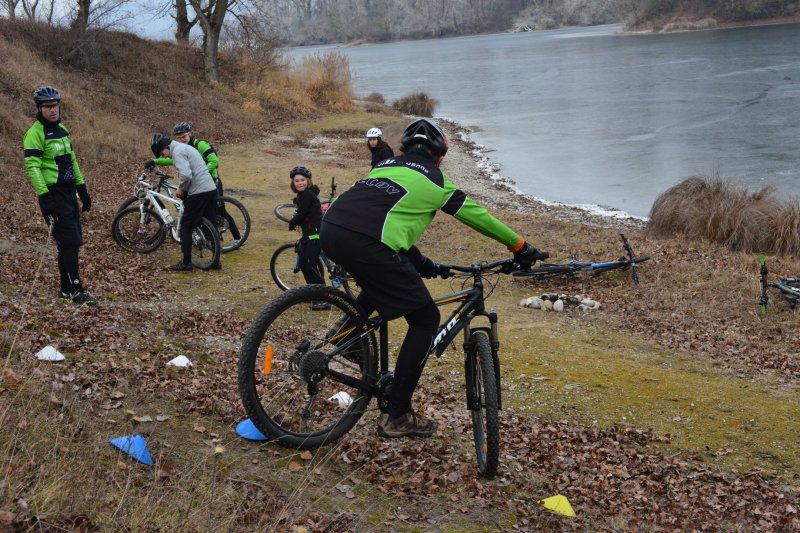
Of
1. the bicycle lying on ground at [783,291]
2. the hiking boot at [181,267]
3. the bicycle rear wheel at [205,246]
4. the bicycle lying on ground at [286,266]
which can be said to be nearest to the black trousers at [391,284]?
the bicycle lying on ground at [286,266]

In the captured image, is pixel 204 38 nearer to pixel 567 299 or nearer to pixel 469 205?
pixel 567 299

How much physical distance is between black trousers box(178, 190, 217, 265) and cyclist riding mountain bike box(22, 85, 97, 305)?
8.27 feet

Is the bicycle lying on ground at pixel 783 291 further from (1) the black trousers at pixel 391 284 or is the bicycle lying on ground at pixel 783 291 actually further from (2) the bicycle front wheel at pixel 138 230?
(2) the bicycle front wheel at pixel 138 230

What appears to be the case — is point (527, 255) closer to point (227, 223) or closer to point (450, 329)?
point (450, 329)

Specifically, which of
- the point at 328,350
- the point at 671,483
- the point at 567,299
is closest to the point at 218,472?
the point at 328,350

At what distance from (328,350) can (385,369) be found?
0.47m

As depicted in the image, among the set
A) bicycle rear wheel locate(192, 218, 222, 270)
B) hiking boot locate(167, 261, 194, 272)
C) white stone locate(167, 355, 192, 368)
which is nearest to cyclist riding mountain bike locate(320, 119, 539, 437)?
white stone locate(167, 355, 192, 368)

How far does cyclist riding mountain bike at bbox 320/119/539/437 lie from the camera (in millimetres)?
4707

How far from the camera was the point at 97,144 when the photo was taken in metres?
22.2

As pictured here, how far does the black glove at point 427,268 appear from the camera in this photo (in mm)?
5180

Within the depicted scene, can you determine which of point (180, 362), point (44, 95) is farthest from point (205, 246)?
point (180, 362)

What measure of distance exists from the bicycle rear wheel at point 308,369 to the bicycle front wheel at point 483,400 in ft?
2.13

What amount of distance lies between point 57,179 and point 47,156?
27cm

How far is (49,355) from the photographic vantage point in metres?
6.15
